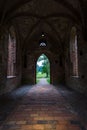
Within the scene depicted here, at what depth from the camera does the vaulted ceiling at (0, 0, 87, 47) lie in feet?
20.8

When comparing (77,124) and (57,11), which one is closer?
(77,124)

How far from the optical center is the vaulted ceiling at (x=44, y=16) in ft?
20.8

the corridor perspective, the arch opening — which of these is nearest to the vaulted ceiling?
the corridor perspective

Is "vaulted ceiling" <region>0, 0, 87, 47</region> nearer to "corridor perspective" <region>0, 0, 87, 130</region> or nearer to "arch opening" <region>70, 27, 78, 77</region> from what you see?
"corridor perspective" <region>0, 0, 87, 130</region>

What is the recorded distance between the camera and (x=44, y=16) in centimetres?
860

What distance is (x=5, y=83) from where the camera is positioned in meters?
7.12

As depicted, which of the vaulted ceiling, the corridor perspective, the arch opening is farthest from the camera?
the arch opening

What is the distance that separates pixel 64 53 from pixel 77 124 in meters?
8.89

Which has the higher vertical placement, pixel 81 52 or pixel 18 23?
pixel 18 23

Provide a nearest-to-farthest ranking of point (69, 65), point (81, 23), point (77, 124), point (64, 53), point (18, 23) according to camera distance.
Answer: point (77, 124) → point (81, 23) → point (18, 23) → point (69, 65) → point (64, 53)

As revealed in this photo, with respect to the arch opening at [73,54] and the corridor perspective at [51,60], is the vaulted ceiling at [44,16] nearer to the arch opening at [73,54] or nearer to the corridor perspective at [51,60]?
the corridor perspective at [51,60]

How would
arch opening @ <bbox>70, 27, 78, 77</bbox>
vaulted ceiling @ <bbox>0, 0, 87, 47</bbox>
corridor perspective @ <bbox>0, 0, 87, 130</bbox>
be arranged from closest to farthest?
1. corridor perspective @ <bbox>0, 0, 87, 130</bbox>
2. vaulted ceiling @ <bbox>0, 0, 87, 47</bbox>
3. arch opening @ <bbox>70, 27, 78, 77</bbox>

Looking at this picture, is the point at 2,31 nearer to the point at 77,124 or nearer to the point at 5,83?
the point at 5,83

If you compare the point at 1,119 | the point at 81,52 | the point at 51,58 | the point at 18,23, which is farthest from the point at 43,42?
the point at 1,119
